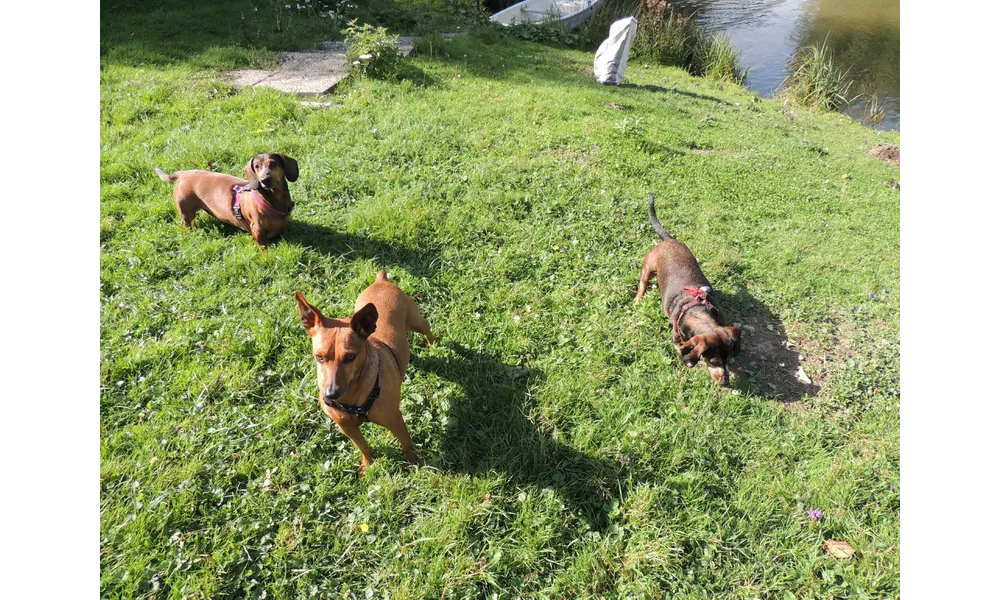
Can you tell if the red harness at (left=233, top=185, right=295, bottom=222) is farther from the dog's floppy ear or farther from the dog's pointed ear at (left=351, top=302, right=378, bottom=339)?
the dog's floppy ear

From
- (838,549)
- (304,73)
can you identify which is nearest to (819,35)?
(304,73)

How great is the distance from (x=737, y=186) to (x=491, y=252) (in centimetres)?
433

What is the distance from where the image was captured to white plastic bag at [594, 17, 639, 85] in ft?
35.8

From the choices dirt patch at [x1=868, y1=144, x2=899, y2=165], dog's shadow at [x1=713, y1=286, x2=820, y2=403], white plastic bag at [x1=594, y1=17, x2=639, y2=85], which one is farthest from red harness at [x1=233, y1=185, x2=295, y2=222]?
dirt patch at [x1=868, y1=144, x2=899, y2=165]

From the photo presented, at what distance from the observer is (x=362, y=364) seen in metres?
2.56

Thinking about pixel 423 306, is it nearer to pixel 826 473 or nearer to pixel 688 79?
pixel 826 473

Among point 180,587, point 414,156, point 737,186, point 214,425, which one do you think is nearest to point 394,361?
point 214,425

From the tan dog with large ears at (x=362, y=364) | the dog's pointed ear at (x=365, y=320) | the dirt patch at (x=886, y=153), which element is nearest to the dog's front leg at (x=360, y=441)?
the tan dog with large ears at (x=362, y=364)

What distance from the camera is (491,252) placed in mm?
5031

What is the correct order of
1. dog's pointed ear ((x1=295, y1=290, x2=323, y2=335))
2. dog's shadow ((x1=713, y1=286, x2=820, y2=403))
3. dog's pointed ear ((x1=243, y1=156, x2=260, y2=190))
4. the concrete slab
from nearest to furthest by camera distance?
dog's pointed ear ((x1=295, y1=290, x2=323, y2=335)) < dog's shadow ((x1=713, y1=286, x2=820, y2=403)) < dog's pointed ear ((x1=243, y1=156, x2=260, y2=190)) < the concrete slab

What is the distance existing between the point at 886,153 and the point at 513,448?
10.9m

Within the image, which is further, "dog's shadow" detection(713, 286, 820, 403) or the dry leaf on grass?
"dog's shadow" detection(713, 286, 820, 403)

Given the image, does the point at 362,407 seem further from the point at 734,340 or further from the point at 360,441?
the point at 734,340

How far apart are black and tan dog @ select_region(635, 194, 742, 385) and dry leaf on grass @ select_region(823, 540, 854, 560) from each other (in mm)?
1241
